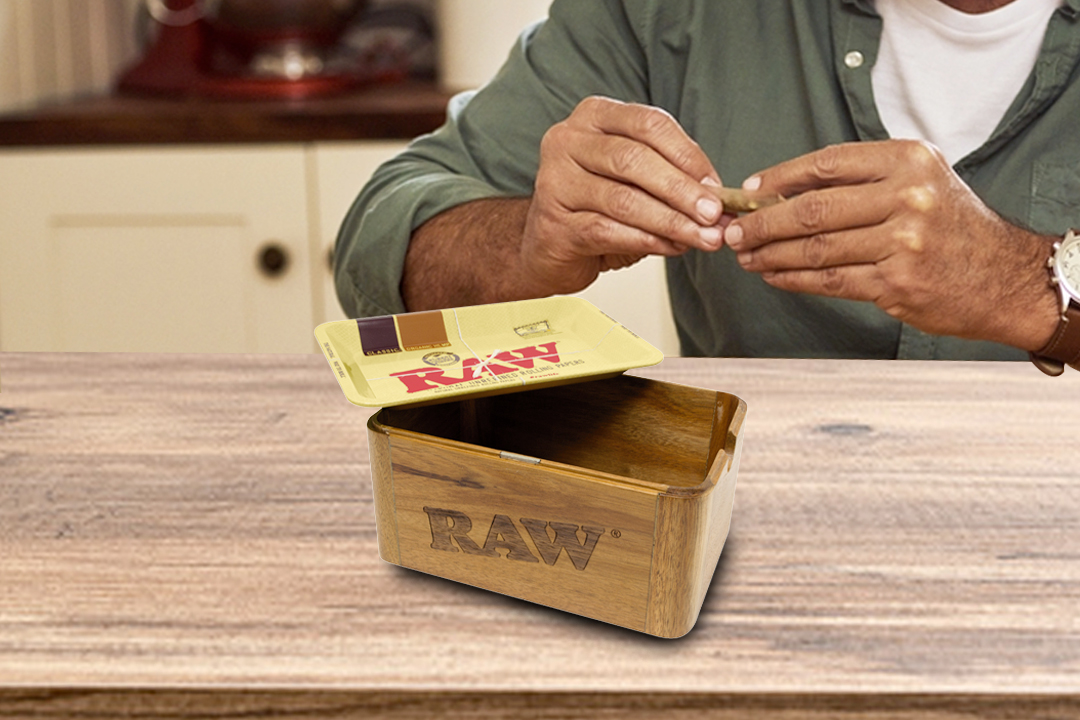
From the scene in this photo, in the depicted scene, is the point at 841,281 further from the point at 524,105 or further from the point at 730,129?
the point at 524,105

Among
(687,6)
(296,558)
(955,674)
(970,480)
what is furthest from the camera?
(687,6)

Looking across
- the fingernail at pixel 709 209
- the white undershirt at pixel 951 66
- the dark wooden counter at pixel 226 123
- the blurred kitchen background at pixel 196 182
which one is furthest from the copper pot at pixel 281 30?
the fingernail at pixel 709 209

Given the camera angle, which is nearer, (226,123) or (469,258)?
Answer: (469,258)

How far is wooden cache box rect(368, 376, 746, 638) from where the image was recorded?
0.49 m

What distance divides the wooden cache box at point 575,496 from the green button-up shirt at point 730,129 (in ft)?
1.93

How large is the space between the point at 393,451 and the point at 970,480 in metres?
0.36

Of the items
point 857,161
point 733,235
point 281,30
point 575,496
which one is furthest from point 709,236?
point 281,30

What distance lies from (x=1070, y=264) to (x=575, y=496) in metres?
0.60

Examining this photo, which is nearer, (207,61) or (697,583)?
(697,583)

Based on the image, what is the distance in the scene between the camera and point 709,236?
33.4 inches

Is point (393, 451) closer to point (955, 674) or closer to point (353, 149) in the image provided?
point (955, 674)

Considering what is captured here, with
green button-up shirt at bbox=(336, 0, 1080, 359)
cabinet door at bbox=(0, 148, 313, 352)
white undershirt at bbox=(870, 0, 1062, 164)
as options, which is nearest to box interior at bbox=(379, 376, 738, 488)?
green button-up shirt at bbox=(336, 0, 1080, 359)

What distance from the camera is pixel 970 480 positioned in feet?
2.22

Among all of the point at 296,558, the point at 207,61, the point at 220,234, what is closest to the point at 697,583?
the point at 296,558
